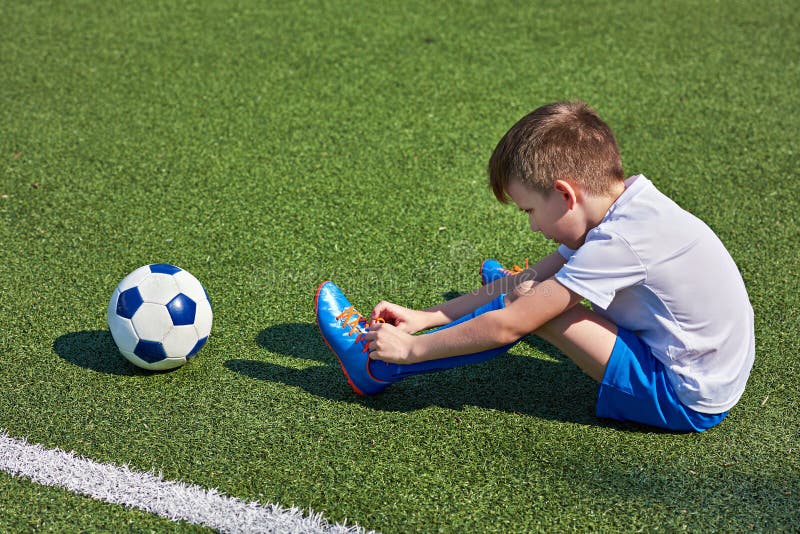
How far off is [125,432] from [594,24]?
4.60m

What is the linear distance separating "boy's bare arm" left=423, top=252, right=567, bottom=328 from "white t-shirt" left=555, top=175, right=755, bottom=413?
423 mm

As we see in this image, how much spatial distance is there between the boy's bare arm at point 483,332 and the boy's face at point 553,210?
222 mm

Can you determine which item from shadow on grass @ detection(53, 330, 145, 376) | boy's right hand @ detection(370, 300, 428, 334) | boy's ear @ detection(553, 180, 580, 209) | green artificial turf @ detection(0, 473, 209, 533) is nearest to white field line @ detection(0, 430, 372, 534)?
green artificial turf @ detection(0, 473, 209, 533)

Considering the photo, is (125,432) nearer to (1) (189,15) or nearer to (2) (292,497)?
(2) (292,497)

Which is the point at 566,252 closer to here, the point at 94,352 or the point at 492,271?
the point at 492,271

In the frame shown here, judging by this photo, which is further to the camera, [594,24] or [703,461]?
[594,24]

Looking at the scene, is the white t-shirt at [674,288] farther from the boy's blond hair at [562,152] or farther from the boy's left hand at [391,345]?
the boy's left hand at [391,345]

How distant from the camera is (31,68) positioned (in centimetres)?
515

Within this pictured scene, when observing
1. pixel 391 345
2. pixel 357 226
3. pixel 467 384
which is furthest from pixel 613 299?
pixel 357 226

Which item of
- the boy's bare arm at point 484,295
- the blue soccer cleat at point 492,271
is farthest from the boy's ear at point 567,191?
the blue soccer cleat at point 492,271

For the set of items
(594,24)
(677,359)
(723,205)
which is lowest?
(677,359)

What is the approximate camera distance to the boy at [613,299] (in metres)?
2.50

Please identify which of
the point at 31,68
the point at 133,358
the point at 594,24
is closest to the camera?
the point at 133,358

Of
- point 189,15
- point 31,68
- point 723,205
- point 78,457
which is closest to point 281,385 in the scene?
point 78,457
